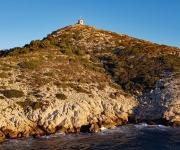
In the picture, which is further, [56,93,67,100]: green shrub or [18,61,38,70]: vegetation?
[18,61,38,70]: vegetation

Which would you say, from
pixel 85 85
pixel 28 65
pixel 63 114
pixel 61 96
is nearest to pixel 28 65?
pixel 28 65

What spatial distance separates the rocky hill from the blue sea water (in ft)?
8.73

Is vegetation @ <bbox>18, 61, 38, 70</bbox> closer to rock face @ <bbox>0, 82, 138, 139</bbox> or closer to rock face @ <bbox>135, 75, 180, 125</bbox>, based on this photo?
rock face @ <bbox>0, 82, 138, 139</bbox>

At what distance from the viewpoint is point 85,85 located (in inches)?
2687

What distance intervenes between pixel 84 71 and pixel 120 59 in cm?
1198

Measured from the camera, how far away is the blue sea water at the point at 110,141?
4681cm

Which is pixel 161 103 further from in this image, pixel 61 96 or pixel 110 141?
pixel 110 141

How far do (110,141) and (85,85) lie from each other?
64.2ft

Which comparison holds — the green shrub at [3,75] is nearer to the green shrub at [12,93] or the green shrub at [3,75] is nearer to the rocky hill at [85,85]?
the rocky hill at [85,85]

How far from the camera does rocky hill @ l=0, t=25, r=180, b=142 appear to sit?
184 feet

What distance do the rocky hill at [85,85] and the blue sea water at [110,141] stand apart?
2660 mm

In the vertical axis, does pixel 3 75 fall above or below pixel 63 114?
above

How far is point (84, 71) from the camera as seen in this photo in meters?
75.4

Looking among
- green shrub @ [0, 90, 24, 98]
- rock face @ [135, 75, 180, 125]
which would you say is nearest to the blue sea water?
rock face @ [135, 75, 180, 125]
